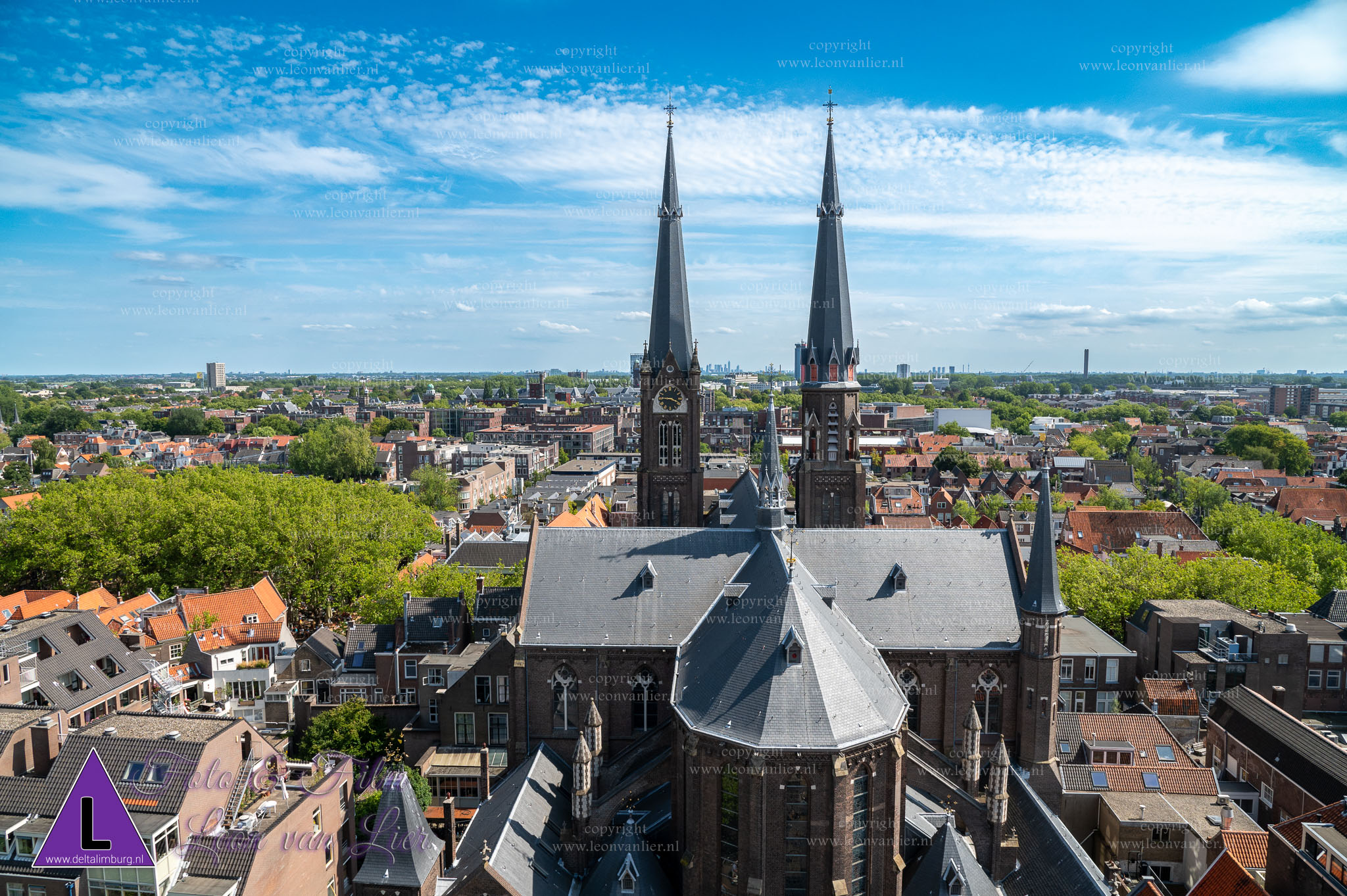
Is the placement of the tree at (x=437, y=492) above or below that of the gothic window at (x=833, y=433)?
below

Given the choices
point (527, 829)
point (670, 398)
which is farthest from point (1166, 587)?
point (527, 829)

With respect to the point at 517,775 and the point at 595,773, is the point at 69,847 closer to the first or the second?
the point at 517,775

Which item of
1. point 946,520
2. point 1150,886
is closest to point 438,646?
point 1150,886

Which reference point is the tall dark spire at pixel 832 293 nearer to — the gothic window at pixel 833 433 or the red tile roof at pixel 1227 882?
the gothic window at pixel 833 433

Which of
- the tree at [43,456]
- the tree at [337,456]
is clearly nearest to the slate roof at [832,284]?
the tree at [337,456]

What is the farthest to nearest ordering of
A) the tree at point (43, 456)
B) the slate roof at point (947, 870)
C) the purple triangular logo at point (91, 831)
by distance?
the tree at point (43, 456), the purple triangular logo at point (91, 831), the slate roof at point (947, 870)
